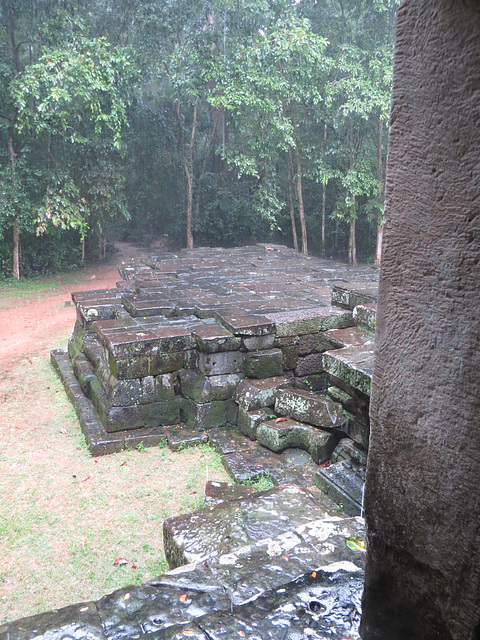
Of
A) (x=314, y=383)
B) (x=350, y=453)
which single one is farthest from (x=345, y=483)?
(x=314, y=383)

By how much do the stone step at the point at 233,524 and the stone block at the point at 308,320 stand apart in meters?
2.20

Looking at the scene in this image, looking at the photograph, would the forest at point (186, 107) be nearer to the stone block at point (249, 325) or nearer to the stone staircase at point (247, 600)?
the stone block at point (249, 325)

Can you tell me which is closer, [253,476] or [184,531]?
[184,531]

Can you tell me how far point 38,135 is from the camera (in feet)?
36.1

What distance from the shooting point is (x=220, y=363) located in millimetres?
4469

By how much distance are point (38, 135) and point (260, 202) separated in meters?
5.54

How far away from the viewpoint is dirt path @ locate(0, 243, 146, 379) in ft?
22.9

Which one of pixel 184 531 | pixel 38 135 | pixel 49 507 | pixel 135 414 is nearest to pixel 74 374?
pixel 135 414

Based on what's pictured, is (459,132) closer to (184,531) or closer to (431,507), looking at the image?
(431,507)

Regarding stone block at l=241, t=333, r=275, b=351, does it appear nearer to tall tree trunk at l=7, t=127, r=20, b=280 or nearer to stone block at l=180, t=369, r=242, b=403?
stone block at l=180, t=369, r=242, b=403

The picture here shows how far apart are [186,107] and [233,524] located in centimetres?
1524

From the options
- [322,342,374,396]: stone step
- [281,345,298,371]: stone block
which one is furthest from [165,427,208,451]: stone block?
[322,342,374,396]: stone step

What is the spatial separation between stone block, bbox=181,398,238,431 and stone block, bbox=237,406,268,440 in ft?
0.59

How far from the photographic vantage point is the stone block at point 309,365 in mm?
4812
